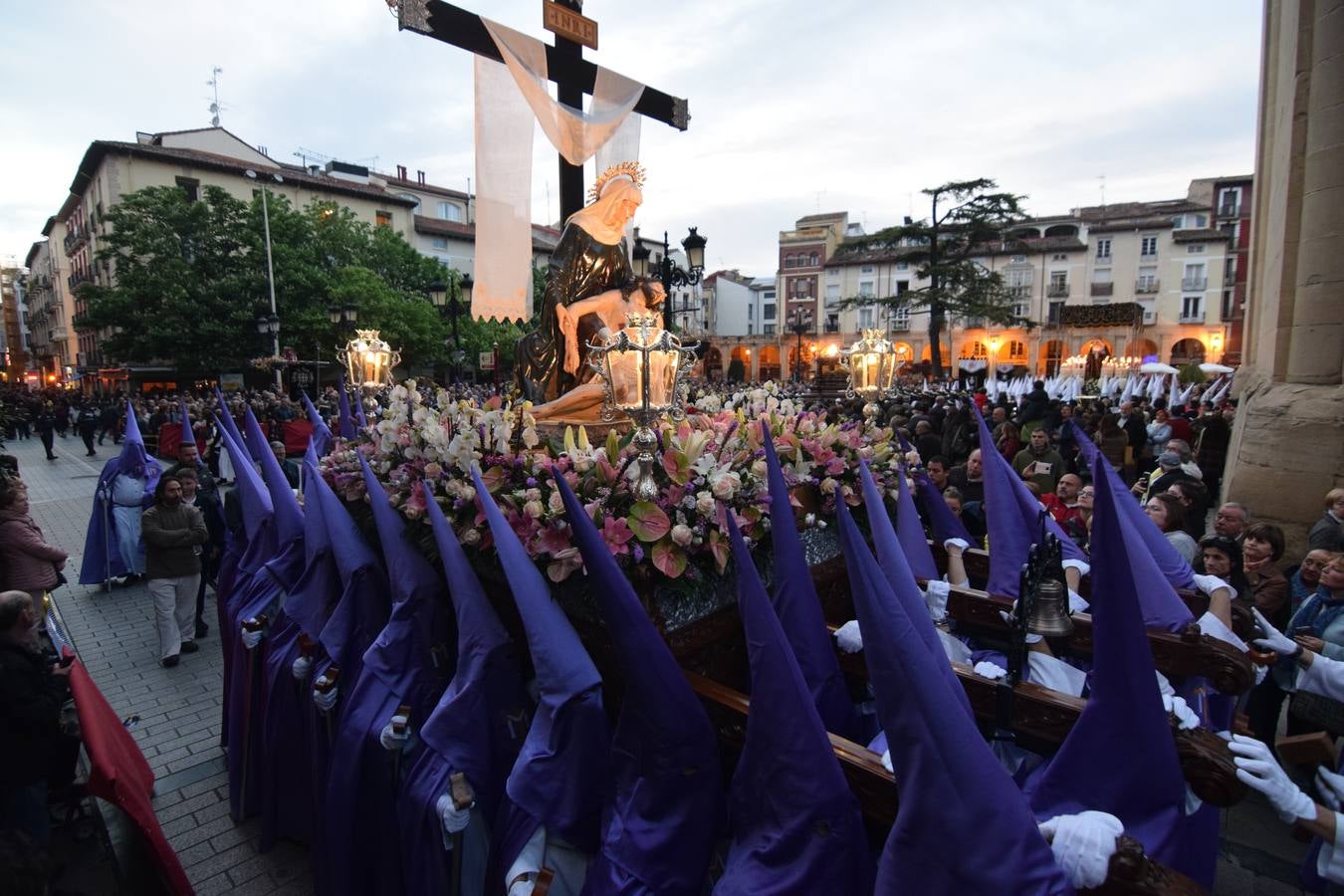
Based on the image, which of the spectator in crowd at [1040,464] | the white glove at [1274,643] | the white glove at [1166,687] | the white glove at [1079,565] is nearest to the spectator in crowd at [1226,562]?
the white glove at [1274,643]


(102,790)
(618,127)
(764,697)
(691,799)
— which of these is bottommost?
(102,790)

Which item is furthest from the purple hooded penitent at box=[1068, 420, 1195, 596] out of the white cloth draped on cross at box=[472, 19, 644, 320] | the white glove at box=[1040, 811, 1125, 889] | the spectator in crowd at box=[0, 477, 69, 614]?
the spectator in crowd at box=[0, 477, 69, 614]

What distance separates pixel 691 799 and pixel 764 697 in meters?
0.53

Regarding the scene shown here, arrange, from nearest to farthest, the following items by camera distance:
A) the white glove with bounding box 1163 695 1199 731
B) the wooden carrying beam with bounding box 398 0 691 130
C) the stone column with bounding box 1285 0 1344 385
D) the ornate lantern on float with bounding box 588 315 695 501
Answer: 1. the white glove with bounding box 1163 695 1199 731
2. the ornate lantern on float with bounding box 588 315 695 501
3. the wooden carrying beam with bounding box 398 0 691 130
4. the stone column with bounding box 1285 0 1344 385

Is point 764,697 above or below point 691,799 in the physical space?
above

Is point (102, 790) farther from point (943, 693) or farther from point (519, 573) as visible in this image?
point (943, 693)

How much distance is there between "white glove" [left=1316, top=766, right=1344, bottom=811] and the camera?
7.29 ft

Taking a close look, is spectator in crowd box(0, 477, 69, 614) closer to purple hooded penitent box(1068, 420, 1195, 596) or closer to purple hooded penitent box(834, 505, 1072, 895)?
purple hooded penitent box(834, 505, 1072, 895)

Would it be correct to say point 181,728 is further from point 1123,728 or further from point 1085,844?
point 1123,728

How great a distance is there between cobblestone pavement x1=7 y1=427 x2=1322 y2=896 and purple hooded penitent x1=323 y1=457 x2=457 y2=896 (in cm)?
78

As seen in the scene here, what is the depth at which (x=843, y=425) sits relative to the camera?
192 inches

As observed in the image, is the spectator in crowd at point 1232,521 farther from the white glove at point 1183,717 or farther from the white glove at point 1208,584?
the white glove at point 1183,717

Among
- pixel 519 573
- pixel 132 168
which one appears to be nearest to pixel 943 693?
pixel 519 573

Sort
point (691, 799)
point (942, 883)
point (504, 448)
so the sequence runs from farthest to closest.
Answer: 1. point (504, 448)
2. point (691, 799)
3. point (942, 883)
